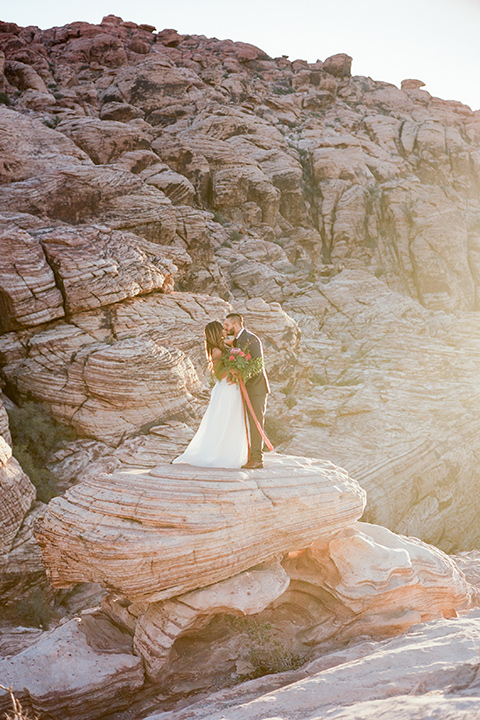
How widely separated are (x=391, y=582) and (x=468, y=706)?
192 inches

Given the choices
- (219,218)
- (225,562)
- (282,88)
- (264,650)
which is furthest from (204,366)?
(282,88)

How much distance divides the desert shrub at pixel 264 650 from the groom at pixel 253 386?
2537mm

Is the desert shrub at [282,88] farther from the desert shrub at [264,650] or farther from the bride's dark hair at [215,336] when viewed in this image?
the desert shrub at [264,650]

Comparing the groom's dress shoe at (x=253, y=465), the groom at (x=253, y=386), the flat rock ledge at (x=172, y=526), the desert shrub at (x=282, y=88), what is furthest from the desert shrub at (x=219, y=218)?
the flat rock ledge at (x=172, y=526)

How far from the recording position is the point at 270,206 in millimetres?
37125

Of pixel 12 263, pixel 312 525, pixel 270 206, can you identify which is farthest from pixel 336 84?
pixel 312 525

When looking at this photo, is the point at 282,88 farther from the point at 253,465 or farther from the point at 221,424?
the point at 253,465

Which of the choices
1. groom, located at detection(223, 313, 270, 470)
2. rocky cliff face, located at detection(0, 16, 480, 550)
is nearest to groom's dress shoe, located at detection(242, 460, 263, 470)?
groom, located at detection(223, 313, 270, 470)

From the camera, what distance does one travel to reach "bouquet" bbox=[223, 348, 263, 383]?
27.5 feet

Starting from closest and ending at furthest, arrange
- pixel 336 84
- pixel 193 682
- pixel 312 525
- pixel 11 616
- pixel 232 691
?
1. pixel 232 691
2. pixel 193 682
3. pixel 312 525
4. pixel 11 616
5. pixel 336 84

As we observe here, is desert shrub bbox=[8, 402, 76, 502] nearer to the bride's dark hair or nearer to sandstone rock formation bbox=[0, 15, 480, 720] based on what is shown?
sandstone rock formation bbox=[0, 15, 480, 720]

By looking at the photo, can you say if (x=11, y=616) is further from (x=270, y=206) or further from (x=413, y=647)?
(x=270, y=206)

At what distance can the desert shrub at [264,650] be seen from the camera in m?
7.62

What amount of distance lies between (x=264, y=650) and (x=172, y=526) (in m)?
2.52
